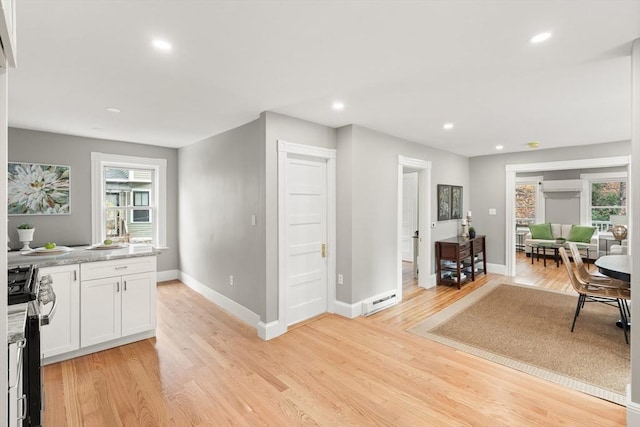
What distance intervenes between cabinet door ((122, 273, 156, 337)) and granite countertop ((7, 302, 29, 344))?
5.01 ft

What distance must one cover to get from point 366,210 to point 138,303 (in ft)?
8.91

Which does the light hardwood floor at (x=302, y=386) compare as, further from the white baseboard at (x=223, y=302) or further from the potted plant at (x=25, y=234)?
the potted plant at (x=25, y=234)

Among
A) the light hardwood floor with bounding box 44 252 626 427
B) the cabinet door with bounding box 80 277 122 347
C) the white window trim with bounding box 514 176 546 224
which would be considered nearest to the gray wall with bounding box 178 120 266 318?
the light hardwood floor with bounding box 44 252 626 427

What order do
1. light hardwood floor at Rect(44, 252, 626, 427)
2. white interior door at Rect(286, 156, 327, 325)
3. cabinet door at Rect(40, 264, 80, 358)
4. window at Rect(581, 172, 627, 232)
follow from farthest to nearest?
window at Rect(581, 172, 627, 232), white interior door at Rect(286, 156, 327, 325), cabinet door at Rect(40, 264, 80, 358), light hardwood floor at Rect(44, 252, 626, 427)

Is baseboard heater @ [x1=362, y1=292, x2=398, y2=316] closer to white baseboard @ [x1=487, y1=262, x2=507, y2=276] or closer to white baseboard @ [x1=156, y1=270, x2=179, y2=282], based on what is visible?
white baseboard @ [x1=487, y1=262, x2=507, y2=276]

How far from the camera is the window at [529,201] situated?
8750 millimetres

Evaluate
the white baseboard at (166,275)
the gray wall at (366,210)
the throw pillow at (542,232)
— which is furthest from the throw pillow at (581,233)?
the white baseboard at (166,275)

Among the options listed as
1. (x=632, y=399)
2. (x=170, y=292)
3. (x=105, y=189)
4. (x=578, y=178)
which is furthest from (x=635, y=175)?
(x=578, y=178)

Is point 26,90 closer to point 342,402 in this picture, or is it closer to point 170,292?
point 170,292

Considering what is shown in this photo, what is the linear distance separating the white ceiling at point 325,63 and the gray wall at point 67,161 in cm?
37

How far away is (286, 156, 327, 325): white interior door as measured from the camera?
3.53 m

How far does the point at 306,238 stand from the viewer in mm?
3688

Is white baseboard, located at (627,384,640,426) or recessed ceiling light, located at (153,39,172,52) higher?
Result: recessed ceiling light, located at (153,39,172,52)

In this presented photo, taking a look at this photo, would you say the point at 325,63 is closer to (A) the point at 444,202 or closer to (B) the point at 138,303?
(B) the point at 138,303
